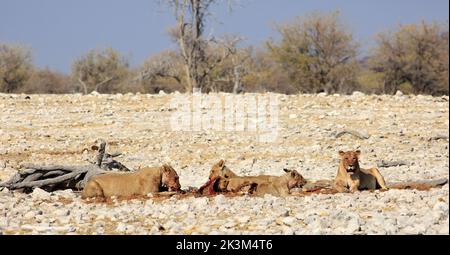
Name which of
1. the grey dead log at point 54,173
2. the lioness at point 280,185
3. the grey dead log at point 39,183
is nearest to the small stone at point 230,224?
the lioness at point 280,185

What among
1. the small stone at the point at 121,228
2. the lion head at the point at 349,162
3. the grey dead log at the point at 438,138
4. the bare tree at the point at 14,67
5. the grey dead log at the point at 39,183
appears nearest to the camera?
the small stone at the point at 121,228

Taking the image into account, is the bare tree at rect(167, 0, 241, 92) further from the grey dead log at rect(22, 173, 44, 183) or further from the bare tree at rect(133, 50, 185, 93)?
the grey dead log at rect(22, 173, 44, 183)

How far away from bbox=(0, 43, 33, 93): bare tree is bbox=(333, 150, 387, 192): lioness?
34208 mm

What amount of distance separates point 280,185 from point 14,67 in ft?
121

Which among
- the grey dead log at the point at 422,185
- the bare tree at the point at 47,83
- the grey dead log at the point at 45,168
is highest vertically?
the bare tree at the point at 47,83

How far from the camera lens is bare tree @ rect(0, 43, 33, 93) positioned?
4309 centimetres

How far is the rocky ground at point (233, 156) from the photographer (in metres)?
7.41

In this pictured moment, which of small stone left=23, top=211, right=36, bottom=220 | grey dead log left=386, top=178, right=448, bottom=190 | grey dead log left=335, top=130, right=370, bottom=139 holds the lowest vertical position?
small stone left=23, top=211, right=36, bottom=220

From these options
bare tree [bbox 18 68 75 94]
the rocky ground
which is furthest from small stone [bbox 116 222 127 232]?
bare tree [bbox 18 68 75 94]

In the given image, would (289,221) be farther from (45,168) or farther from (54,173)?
(54,173)

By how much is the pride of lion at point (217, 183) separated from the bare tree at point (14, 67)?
3352 cm

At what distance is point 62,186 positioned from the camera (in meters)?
10.5

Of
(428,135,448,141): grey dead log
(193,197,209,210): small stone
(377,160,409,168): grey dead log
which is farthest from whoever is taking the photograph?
(428,135,448,141): grey dead log

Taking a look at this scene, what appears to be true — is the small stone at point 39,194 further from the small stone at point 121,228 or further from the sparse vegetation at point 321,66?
the sparse vegetation at point 321,66
